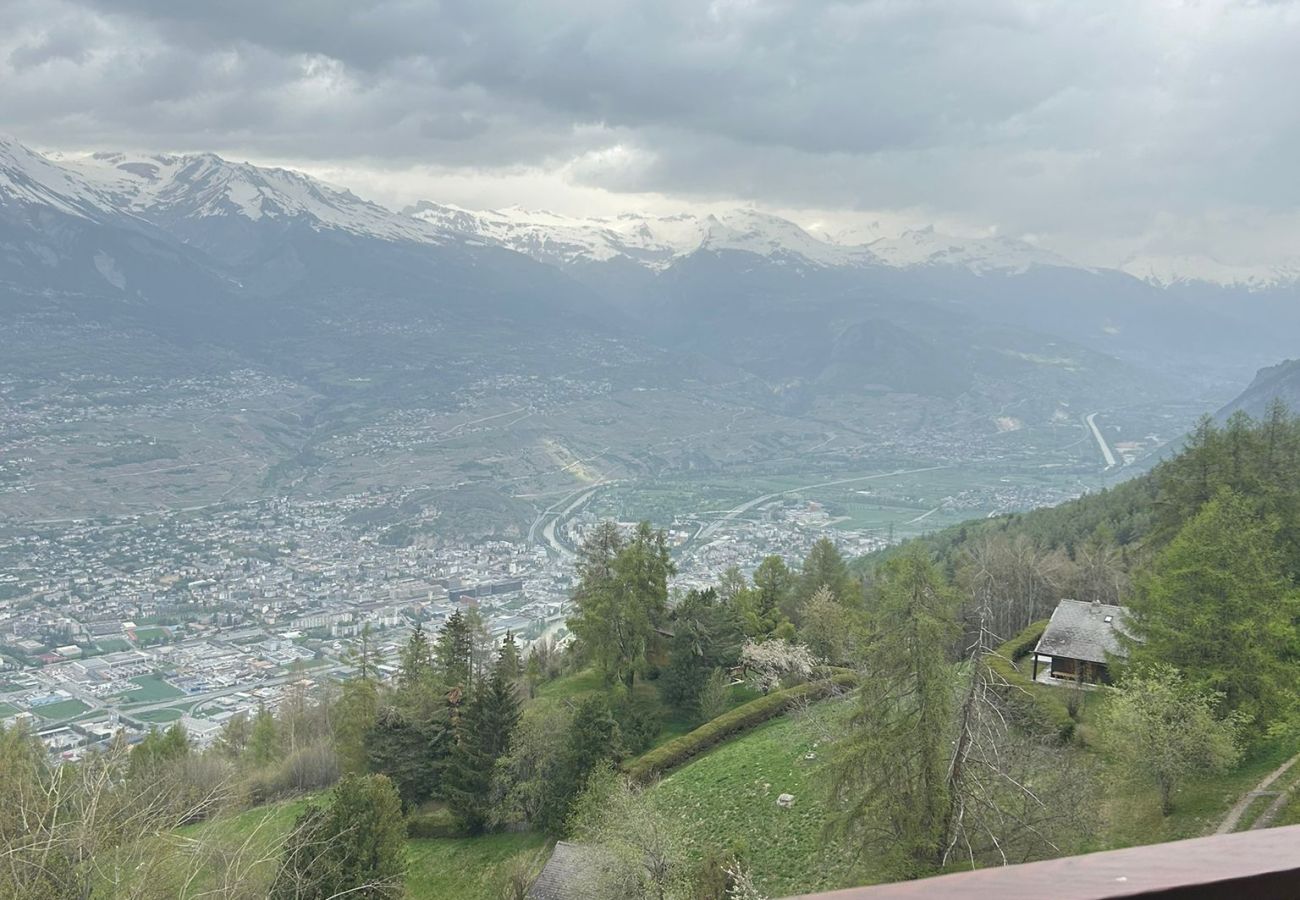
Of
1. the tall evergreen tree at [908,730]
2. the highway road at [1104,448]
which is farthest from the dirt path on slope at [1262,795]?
the highway road at [1104,448]

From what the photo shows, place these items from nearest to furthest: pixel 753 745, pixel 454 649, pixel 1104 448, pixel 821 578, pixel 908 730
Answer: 1. pixel 908 730
2. pixel 753 745
3. pixel 454 649
4. pixel 821 578
5. pixel 1104 448

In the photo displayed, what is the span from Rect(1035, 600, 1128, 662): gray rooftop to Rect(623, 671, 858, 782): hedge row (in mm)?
6779

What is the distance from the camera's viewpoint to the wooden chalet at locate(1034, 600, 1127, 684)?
27.4 metres

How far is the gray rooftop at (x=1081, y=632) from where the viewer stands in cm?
2764

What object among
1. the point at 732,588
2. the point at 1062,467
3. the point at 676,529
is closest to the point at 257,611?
the point at 676,529

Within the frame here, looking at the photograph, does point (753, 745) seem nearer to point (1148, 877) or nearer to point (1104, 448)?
point (1148, 877)

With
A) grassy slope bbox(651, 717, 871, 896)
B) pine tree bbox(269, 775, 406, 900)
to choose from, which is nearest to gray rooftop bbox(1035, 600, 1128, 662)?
grassy slope bbox(651, 717, 871, 896)

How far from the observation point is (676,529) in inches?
4493

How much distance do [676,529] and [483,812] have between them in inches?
3470

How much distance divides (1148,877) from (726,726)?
2789 centimetres

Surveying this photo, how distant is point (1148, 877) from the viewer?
1.74m

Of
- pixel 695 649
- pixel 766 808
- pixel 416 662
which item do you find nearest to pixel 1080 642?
pixel 695 649

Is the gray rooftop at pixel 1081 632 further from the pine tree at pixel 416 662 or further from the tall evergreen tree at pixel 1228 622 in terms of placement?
the pine tree at pixel 416 662

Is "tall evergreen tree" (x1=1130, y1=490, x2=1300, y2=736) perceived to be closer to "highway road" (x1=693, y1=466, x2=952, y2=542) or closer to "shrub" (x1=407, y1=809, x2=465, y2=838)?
"shrub" (x1=407, y1=809, x2=465, y2=838)
